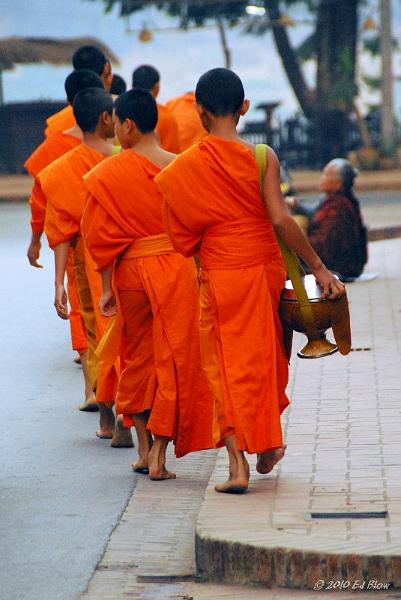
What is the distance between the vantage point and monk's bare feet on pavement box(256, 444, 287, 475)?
20.4 feet

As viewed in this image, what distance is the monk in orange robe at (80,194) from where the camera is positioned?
8.02m

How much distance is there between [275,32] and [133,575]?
99.8 ft

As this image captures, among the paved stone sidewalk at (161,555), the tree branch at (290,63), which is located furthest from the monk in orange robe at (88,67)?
the tree branch at (290,63)

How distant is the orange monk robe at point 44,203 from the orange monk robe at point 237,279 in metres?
2.28

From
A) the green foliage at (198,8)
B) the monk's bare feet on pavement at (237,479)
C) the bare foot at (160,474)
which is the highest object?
the monk's bare feet on pavement at (237,479)

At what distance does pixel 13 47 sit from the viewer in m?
36.0

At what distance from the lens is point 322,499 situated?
5.78 meters

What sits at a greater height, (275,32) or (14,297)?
(14,297)

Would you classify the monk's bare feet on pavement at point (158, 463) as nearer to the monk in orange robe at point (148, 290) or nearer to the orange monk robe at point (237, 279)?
the monk in orange robe at point (148, 290)

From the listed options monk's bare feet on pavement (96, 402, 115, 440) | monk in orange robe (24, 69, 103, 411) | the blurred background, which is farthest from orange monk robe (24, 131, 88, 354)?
the blurred background

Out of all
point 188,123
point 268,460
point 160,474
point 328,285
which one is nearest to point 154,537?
point 268,460

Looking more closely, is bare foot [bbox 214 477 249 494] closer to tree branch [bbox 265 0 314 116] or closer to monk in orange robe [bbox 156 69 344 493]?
monk in orange robe [bbox 156 69 344 493]

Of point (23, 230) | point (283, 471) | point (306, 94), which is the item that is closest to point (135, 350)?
point (283, 471)

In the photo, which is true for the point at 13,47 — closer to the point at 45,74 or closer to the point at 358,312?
the point at 45,74
